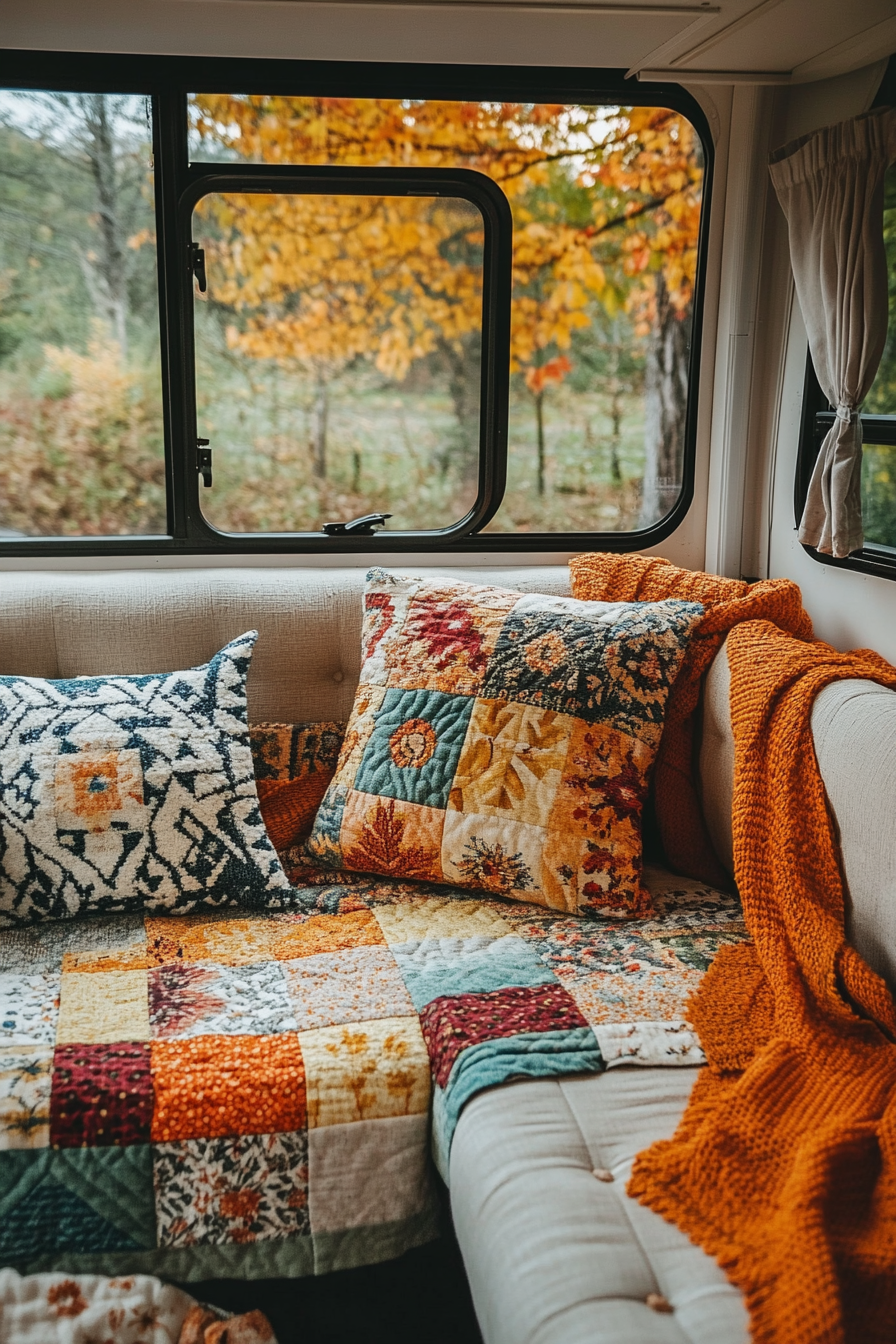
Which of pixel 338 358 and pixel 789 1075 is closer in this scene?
pixel 789 1075

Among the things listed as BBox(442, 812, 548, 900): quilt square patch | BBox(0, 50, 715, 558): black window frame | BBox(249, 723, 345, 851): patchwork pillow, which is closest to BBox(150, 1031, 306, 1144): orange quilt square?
BBox(442, 812, 548, 900): quilt square patch

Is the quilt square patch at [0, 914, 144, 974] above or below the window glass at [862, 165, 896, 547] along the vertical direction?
below

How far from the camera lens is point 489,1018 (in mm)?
1436

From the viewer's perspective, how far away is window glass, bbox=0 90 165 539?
2.20 metres

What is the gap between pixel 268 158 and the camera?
2225mm

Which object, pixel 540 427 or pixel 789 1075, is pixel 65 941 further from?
pixel 540 427

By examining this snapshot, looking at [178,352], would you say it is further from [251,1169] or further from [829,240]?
[251,1169]

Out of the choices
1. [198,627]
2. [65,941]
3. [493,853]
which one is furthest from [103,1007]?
[198,627]

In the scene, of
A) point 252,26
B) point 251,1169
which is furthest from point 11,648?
point 252,26

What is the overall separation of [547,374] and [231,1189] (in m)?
1.90

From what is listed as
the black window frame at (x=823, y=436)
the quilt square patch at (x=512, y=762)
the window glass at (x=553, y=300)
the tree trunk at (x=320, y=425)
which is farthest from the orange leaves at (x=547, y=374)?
the quilt square patch at (x=512, y=762)

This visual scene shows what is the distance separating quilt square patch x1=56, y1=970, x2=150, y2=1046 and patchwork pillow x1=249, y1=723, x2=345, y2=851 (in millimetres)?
468

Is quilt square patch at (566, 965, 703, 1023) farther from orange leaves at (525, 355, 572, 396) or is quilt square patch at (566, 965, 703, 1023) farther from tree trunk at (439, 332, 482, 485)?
orange leaves at (525, 355, 572, 396)

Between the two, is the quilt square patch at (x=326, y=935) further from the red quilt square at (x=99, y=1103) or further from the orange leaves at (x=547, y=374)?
the orange leaves at (x=547, y=374)
